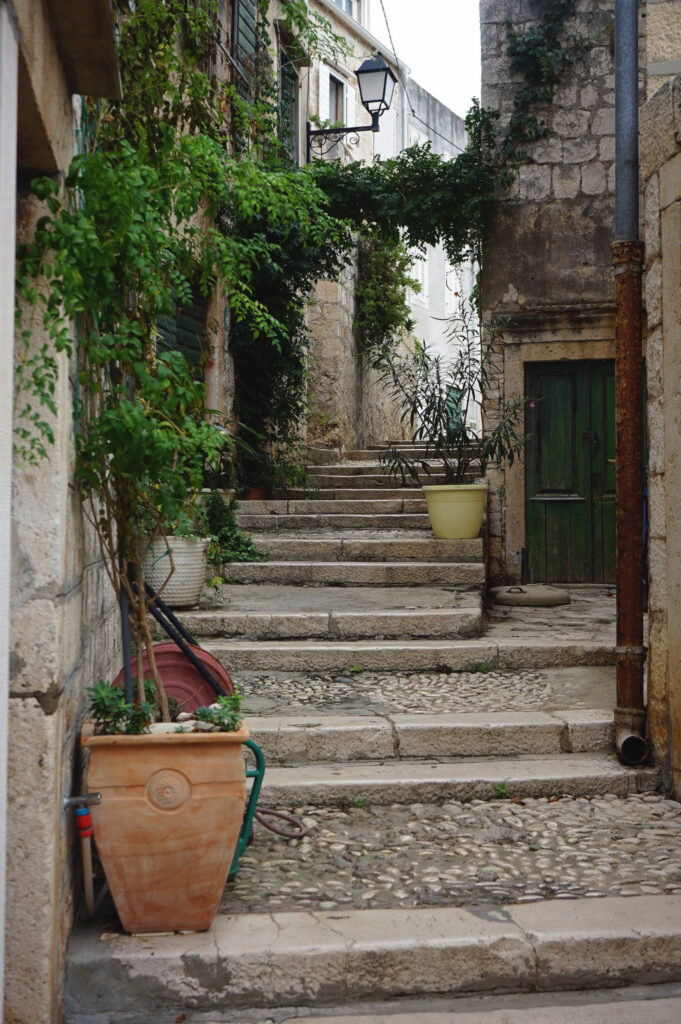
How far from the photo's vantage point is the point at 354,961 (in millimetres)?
2332

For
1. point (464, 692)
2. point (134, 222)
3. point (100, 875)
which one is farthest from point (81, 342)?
point (464, 692)

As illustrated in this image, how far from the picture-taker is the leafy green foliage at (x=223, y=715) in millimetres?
2463

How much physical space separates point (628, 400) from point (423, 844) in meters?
1.99

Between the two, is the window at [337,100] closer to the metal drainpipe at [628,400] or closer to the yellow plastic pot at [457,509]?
the yellow plastic pot at [457,509]

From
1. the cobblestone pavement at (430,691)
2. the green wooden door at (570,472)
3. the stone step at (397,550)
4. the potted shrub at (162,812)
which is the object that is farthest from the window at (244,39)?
the potted shrub at (162,812)

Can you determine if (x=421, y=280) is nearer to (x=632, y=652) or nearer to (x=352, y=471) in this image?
(x=352, y=471)

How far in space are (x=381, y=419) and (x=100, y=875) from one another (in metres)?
11.5

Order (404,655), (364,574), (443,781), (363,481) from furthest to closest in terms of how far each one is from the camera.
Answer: (363,481), (364,574), (404,655), (443,781)

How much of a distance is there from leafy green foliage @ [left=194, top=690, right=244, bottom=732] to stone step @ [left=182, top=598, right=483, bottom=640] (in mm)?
2416

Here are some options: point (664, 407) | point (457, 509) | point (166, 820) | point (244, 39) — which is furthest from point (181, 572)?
point (244, 39)

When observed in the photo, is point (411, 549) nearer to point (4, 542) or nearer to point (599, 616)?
point (599, 616)

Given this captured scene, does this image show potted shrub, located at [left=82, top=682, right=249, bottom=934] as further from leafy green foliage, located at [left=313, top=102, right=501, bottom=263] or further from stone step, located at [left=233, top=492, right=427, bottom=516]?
leafy green foliage, located at [left=313, top=102, right=501, bottom=263]

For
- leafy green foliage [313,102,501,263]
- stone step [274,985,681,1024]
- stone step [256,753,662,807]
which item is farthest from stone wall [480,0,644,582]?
stone step [274,985,681,1024]

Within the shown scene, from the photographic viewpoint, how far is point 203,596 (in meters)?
5.64
